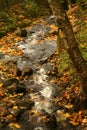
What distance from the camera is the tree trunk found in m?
9.07

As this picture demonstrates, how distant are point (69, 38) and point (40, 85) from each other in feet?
11.3

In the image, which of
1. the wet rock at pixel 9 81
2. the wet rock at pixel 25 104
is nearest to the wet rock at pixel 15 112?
the wet rock at pixel 25 104

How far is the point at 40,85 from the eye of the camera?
39.9 ft

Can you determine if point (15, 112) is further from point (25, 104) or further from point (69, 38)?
point (69, 38)

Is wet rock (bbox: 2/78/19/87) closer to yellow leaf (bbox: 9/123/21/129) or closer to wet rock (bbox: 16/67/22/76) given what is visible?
wet rock (bbox: 16/67/22/76)

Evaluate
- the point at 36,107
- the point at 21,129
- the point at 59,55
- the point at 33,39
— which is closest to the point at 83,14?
the point at 33,39

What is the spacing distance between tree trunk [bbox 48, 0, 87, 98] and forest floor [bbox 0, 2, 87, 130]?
0.50 metres

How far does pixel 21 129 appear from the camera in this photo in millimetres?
9391

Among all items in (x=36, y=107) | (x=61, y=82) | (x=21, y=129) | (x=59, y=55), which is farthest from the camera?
(x=59, y=55)

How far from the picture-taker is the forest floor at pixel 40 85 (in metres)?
9.62

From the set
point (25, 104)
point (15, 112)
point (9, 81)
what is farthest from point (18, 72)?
point (15, 112)

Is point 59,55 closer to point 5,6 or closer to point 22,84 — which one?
point 22,84

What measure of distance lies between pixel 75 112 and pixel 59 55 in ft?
13.6

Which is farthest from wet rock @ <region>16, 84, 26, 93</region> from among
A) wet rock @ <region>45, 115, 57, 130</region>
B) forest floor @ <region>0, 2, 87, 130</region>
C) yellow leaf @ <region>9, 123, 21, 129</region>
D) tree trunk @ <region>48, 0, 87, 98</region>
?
tree trunk @ <region>48, 0, 87, 98</region>
